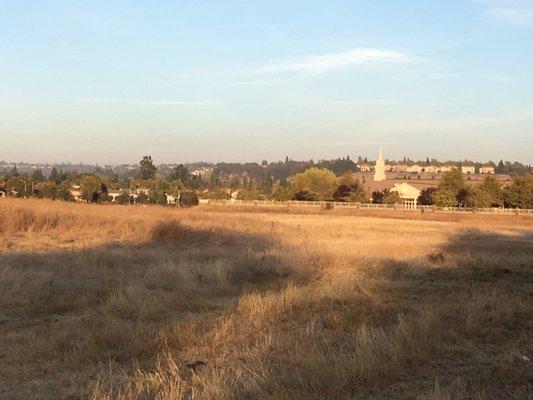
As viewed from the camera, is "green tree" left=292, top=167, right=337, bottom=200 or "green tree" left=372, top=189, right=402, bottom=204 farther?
"green tree" left=292, top=167, right=337, bottom=200

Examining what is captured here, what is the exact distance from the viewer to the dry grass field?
19.4ft

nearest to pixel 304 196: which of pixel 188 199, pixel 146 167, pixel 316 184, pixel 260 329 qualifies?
pixel 316 184

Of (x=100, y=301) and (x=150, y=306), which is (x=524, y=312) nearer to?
(x=150, y=306)

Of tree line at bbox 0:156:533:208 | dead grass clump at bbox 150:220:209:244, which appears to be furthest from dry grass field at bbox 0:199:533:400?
tree line at bbox 0:156:533:208

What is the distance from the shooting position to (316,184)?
381ft

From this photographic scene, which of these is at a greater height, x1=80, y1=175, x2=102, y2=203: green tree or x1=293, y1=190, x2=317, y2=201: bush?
x1=80, y1=175, x2=102, y2=203: green tree

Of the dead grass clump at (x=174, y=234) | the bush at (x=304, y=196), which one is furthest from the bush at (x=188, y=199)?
the dead grass clump at (x=174, y=234)

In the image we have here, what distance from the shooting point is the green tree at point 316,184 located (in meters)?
113

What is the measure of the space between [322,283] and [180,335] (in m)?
5.56

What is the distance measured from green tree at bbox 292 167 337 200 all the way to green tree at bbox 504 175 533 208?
105ft

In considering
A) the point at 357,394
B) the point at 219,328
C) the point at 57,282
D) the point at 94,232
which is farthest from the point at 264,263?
the point at 94,232

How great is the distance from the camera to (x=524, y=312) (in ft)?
31.0

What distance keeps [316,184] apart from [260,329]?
108079mm

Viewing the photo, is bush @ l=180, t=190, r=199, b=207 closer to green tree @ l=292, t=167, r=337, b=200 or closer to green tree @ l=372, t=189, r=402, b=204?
green tree @ l=292, t=167, r=337, b=200
